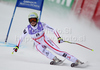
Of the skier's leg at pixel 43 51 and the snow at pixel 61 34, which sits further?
the snow at pixel 61 34

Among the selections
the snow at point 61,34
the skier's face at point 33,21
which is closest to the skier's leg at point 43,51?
the snow at point 61,34

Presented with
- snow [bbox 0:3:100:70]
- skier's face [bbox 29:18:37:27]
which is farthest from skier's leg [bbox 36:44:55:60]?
skier's face [bbox 29:18:37:27]

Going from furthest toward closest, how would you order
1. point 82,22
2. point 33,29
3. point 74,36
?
1. point 82,22
2. point 74,36
3. point 33,29

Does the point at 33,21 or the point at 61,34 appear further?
the point at 61,34

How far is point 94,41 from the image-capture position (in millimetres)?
7430

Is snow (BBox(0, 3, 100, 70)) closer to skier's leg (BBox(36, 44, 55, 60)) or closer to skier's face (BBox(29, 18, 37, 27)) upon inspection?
skier's leg (BBox(36, 44, 55, 60))

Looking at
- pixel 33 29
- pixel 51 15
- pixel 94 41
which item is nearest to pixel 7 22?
pixel 51 15

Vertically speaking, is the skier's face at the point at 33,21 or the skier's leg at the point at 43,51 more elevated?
the skier's face at the point at 33,21

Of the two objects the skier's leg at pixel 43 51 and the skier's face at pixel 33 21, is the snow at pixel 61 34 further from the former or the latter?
the skier's face at pixel 33 21

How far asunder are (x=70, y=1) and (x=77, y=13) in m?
1.18

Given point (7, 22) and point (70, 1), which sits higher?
point (70, 1)

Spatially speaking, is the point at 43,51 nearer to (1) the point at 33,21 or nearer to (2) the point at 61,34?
(1) the point at 33,21

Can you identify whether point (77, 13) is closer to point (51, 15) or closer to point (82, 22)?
point (82, 22)

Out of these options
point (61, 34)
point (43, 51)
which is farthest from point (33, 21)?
point (61, 34)
